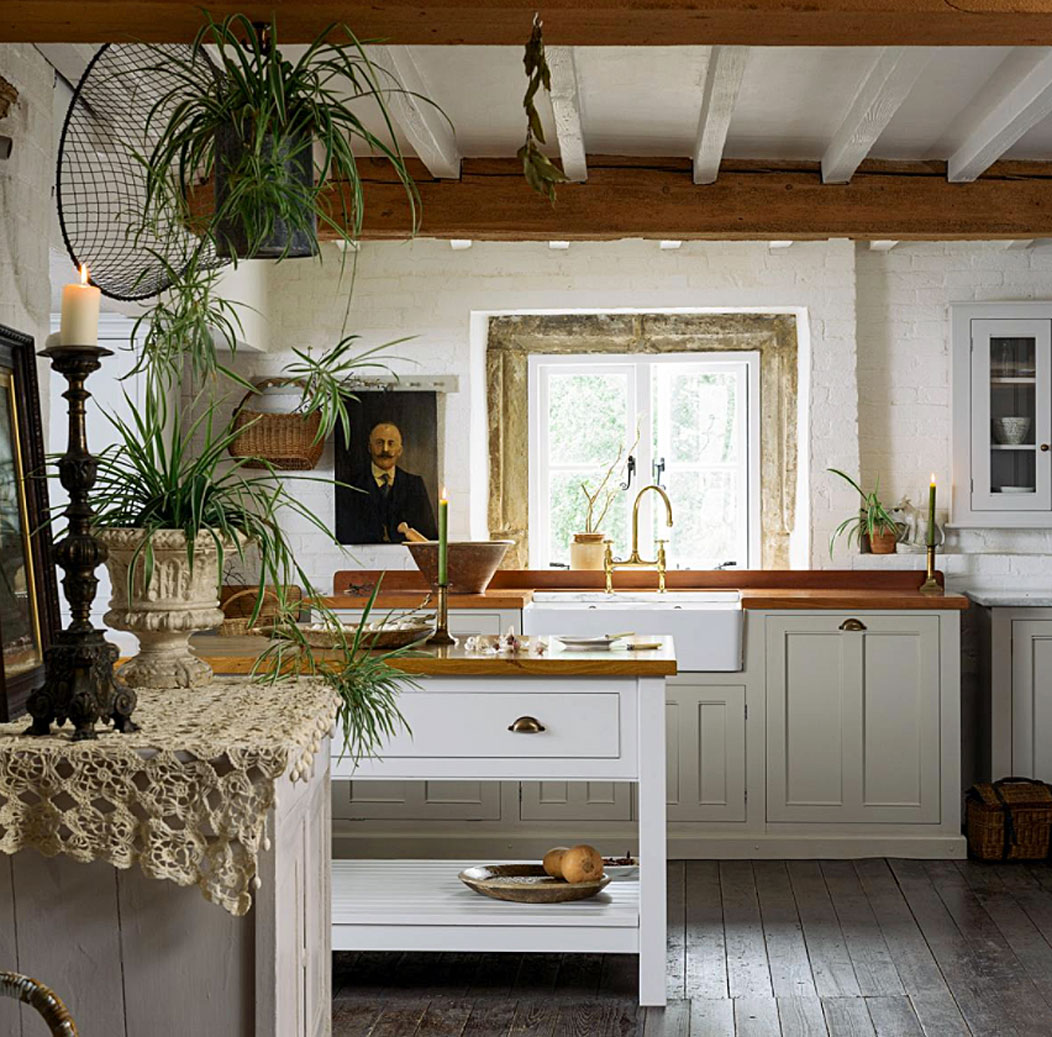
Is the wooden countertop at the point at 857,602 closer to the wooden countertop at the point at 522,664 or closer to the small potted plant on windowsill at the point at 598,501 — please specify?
the small potted plant on windowsill at the point at 598,501

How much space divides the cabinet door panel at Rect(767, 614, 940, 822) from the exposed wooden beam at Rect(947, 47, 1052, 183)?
1.73 meters

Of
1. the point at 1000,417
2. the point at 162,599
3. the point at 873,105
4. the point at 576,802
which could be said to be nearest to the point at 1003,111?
the point at 873,105

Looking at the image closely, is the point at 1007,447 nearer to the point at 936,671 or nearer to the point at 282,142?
the point at 936,671

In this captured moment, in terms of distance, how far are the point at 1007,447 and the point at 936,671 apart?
45.2 inches

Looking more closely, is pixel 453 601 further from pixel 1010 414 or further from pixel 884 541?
pixel 1010 414

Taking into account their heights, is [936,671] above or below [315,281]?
below

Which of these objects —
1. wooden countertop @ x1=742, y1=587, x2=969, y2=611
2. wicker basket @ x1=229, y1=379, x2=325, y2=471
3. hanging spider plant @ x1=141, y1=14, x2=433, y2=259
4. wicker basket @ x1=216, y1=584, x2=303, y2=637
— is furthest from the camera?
wicker basket @ x1=229, y1=379, x2=325, y2=471

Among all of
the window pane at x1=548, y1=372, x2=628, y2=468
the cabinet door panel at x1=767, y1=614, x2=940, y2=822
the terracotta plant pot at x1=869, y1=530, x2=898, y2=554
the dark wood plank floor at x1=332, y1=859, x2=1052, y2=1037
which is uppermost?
the window pane at x1=548, y1=372, x2=628, y2=468

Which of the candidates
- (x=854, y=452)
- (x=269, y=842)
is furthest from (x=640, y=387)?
(x=269, y=842)

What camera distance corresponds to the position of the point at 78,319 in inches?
74.7

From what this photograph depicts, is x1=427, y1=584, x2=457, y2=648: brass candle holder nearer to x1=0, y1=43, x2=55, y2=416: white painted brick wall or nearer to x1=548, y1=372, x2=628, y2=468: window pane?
x1=0, y1=43, x2=55, y2=416: white painted brick wall

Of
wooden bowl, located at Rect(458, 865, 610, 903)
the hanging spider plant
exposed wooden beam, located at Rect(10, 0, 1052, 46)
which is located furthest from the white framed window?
the hanging spider plant

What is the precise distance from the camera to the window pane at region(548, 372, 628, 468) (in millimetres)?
6223

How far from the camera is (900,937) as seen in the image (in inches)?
166
